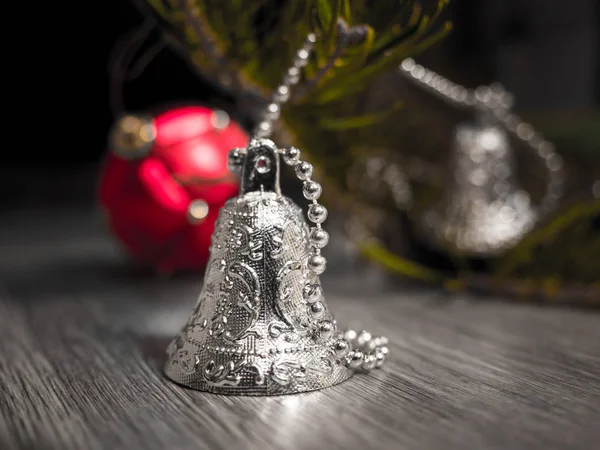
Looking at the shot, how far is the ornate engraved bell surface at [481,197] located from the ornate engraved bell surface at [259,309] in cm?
Answer: 42

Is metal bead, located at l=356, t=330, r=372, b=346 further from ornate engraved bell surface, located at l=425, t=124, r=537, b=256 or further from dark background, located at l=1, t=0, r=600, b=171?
dark background, located at l=1, t=0, r=600, b=171

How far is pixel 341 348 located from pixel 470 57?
0.97 m

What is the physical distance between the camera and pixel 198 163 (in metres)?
0.90

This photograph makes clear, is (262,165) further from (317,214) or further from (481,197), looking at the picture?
(481,197)

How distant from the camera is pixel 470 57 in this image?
4.44 ft

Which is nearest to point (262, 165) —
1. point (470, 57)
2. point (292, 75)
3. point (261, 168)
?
point (261, 168)

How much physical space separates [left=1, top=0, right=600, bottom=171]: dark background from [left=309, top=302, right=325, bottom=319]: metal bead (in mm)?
873

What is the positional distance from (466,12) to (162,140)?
690 millimetres

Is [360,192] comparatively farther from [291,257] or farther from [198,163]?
[291,257]

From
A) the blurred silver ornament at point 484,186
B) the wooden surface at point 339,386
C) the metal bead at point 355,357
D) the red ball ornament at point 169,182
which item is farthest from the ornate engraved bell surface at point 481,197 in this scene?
the metal bead at point 355,357

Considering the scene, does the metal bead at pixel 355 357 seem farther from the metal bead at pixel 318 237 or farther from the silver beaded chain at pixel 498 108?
the silver beaded chain at pixel 498 108

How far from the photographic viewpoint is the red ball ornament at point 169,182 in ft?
2.95

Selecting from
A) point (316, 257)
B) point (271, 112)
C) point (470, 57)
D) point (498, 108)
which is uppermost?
point (470, 57)

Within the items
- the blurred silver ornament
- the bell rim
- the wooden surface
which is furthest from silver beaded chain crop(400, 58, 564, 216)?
the bell rim
